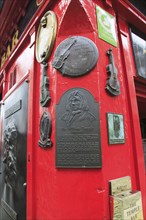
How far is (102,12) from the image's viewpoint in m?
2.42

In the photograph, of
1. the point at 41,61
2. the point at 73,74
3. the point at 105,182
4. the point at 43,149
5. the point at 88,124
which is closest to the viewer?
the point at 105,182

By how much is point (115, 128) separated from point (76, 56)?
1068mm

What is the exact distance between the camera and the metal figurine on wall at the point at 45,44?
238cm

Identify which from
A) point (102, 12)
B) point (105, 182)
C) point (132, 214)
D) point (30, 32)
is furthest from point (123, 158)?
point (30, 32)

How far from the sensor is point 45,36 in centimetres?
265

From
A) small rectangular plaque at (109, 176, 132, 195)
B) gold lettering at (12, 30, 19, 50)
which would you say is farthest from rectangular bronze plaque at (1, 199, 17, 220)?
gold lettering at (12, 30, 19, 50)

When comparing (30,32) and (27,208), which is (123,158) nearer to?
(27,208)

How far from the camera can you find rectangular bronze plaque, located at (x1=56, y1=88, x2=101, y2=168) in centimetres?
192

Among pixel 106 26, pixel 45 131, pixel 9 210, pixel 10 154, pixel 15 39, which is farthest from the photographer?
pixel 15 39

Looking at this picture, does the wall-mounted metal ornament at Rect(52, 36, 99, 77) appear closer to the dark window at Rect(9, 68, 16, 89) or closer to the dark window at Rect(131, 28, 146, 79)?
the dark window at Rect(131, 28, 146, 79)

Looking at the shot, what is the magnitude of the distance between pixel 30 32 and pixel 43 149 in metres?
2.15

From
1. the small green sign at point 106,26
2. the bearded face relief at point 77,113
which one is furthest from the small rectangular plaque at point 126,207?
the small green sign at point 106,26

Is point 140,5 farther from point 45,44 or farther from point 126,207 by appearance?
point 126,207

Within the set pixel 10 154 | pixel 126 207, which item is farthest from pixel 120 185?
pixel 10 154
